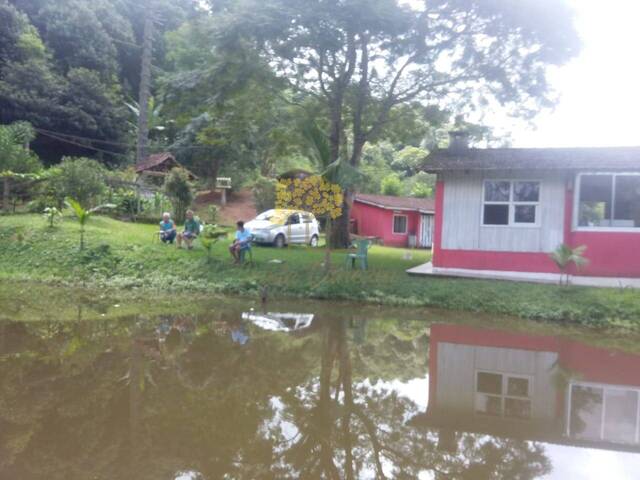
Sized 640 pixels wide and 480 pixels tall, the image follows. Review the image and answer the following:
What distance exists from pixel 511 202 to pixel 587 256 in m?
2.24

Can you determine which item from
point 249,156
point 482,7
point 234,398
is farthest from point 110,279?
point 249,156

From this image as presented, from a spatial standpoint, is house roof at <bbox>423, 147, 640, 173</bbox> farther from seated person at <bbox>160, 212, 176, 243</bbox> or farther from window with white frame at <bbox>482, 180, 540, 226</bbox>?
seated person at <bbox>160, 212, 176, 243</bbox>

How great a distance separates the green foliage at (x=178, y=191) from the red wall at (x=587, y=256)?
556 inches

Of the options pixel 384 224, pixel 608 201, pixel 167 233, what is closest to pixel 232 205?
pixel 384 224

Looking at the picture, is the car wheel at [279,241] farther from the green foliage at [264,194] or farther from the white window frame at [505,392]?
the white window frame at [505,392]

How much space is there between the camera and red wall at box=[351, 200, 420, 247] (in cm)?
2730

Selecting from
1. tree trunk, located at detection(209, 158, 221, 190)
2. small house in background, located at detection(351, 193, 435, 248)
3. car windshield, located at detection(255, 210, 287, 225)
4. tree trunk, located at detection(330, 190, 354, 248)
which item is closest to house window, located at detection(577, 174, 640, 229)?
tree trunk, located at detection(330, 190, 354, 248)

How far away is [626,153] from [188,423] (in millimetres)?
12720

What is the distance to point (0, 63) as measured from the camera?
31.2 metres

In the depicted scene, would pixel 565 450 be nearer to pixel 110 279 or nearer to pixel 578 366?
pixel 578 366

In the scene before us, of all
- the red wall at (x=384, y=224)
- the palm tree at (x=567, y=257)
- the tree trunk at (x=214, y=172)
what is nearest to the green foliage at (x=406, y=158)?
the tree trunk at (x=214, y=172)

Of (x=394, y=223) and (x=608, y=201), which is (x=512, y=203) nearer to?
(x=608, y=201)

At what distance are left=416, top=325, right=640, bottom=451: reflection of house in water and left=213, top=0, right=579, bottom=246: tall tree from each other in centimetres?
884

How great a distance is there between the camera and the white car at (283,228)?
66.0ft
